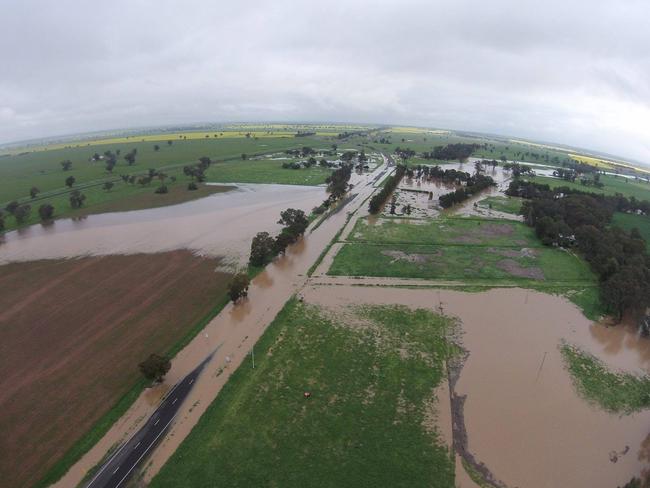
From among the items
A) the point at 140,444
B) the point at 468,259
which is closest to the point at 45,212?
the point at 140,444

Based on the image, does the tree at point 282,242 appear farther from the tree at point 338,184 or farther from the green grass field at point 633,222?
the green grass field at point 633,222

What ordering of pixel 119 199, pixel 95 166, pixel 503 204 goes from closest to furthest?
pixel 119 199
pixel 503 204
pixel 95 166

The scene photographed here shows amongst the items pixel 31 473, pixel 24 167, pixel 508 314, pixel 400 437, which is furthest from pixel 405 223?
pixel 24 167

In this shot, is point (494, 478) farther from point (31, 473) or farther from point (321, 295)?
point (31, 473)

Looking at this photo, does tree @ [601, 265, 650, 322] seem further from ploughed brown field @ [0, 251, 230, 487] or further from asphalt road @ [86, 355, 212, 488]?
ploughed brown field @ [0, 251, 230, 487]

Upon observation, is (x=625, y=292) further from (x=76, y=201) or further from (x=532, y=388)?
(x=76, y=201)
